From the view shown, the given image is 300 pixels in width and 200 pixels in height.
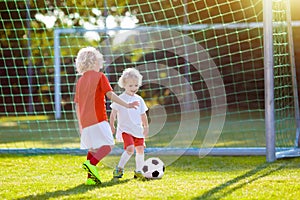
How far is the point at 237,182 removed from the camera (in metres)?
4.22

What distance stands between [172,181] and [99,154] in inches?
21.1

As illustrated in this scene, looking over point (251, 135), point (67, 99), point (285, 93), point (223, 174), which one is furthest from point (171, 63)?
point (223, 174)

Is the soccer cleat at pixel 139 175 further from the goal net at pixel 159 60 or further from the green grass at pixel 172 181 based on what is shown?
the goal net at pixel 159 60

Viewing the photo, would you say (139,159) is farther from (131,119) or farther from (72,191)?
(72,191)

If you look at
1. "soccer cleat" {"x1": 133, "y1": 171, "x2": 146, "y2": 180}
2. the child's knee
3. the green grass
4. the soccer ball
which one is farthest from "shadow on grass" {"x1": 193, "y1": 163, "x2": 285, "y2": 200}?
the child's knee

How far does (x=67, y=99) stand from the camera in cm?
1268

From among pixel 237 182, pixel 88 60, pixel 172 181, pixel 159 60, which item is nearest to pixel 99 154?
pixel 172 181

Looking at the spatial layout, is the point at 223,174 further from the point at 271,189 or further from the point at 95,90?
the point at 95,90

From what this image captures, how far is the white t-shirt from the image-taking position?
457cm

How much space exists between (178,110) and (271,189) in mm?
8233

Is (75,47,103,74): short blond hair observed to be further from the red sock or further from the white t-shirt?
the red sock

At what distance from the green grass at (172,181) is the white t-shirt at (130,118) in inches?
13.2

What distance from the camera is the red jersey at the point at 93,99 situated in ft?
14.1

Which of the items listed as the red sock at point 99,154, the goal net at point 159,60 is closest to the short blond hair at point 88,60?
the red sock at point 99,154
